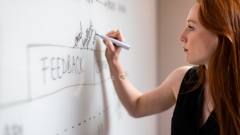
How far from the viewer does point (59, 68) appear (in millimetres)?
496

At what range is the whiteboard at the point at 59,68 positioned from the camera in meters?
0.39

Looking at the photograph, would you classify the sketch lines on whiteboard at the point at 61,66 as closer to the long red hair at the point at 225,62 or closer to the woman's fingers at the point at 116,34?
the woman's fingers at the point at 116,34

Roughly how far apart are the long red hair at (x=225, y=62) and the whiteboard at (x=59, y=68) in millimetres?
235

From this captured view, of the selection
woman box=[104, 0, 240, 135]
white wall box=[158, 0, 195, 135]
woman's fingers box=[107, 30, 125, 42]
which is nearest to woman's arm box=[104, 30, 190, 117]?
woman box=[104, 0, 240, 135]

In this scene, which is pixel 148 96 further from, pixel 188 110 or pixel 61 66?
pixel 61 66

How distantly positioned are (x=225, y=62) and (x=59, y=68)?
1.22ft

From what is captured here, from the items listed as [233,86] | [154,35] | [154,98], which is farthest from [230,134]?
[154,35]

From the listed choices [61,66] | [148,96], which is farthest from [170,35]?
[61,66]

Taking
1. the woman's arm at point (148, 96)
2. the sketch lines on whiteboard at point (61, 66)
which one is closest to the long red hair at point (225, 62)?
the woman's arm at point (148, 96)

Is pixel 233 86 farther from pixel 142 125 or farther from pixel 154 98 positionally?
pixel 142 125

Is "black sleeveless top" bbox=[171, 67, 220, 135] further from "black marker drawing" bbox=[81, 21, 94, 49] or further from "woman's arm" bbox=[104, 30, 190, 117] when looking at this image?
"black marker drawing" bbox=[81, 21, 94, 49]

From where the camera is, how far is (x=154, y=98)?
82 centimetres

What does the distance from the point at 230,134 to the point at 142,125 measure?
0.39 meters

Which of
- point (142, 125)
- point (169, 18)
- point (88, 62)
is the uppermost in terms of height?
point (169, 18)
